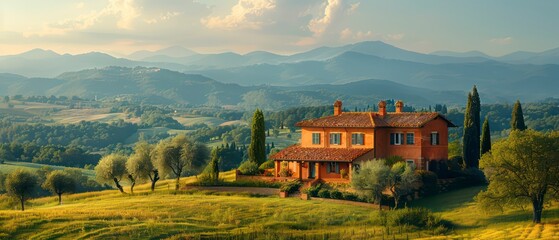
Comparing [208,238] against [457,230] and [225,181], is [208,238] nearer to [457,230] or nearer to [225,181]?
[457,230]

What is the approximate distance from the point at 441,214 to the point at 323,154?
15.2m

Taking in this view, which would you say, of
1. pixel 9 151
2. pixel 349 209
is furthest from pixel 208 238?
pixel 9 151

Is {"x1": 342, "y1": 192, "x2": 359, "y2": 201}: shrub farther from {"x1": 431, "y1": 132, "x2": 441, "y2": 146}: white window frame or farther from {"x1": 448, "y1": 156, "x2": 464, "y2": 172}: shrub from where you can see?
{"x1": 448, "y1": 156, "x2": 464, "y2": 172}: shrub

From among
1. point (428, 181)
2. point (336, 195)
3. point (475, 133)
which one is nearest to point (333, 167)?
point (336, 195)

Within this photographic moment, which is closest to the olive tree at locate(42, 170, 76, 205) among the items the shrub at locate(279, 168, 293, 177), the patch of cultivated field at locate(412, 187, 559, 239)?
the shrub at locate(279, 168, 293, 177)

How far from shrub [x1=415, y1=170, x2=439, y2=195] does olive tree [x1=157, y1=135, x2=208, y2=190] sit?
2082cm

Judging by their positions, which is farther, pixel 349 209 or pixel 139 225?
pixel 349 209

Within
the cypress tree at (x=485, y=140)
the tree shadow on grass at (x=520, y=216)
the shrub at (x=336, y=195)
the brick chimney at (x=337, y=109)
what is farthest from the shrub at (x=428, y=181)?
the brick chimney at (x=337, y=109)

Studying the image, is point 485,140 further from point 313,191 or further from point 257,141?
point 257,141

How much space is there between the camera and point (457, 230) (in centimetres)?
5069

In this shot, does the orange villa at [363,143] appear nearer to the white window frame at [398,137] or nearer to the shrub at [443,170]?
the white window frame at [398,137]

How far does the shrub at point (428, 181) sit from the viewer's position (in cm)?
6406

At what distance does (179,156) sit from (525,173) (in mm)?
33555

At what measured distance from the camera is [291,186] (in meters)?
63.2
